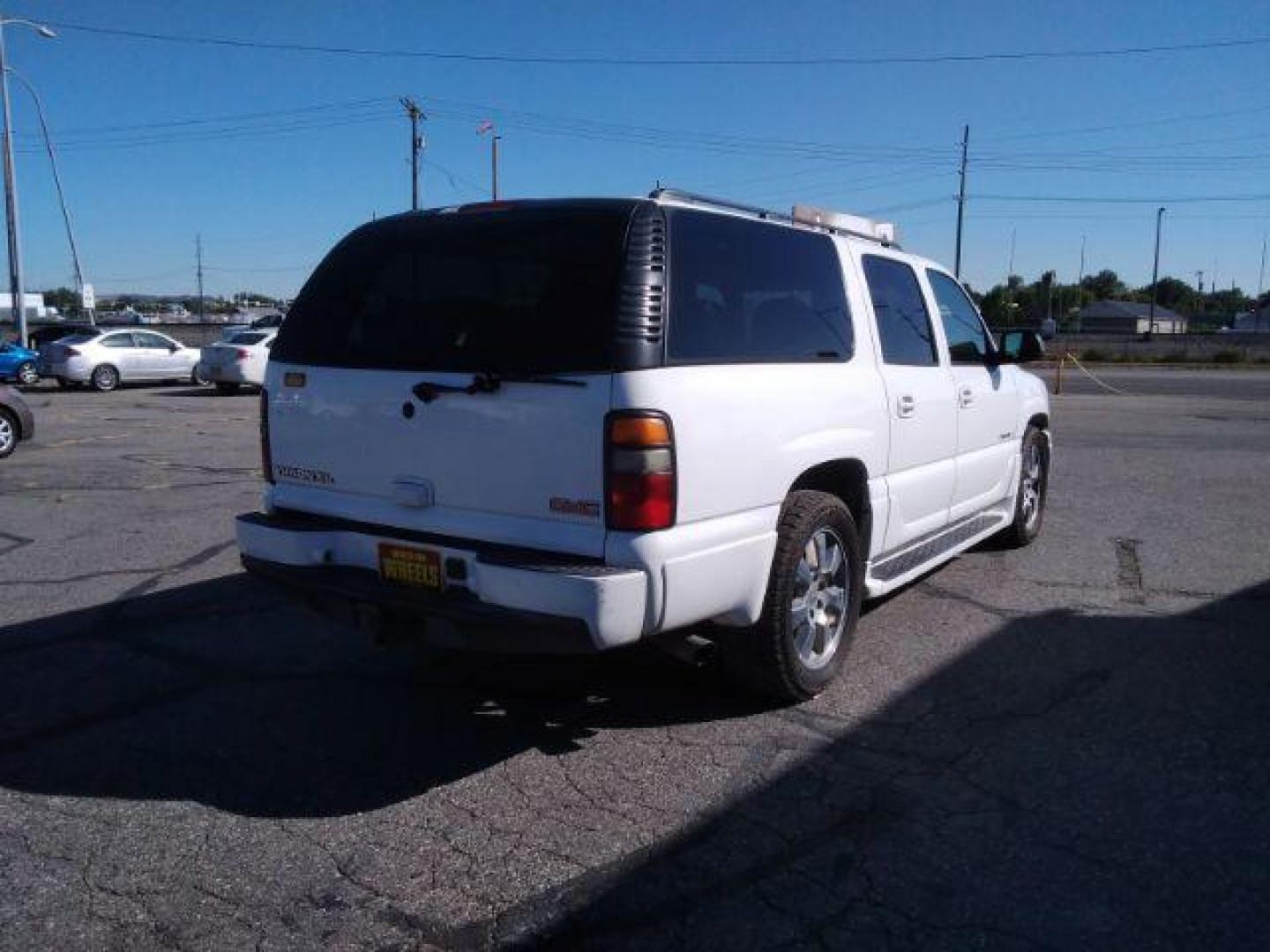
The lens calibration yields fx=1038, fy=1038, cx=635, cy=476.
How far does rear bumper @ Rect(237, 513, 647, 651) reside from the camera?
3.35m

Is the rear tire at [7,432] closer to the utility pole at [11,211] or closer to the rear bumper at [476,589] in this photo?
the rear bumper at [476,589]

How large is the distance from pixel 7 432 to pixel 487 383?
10.9 m

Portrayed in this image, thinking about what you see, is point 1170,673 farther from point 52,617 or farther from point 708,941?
point 52,617

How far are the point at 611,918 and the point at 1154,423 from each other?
57.7 ft

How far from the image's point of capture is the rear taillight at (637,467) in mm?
3383

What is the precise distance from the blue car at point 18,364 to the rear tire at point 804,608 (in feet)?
81.1

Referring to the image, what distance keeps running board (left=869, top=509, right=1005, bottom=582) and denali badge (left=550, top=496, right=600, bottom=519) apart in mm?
1922

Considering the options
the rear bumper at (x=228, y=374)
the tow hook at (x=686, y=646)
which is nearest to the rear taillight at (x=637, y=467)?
the tow hook at (x=686, y=646)

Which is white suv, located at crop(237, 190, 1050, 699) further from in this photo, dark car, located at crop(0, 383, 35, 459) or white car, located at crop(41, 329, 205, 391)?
white car, located at crop(41, 329, 205, 391)

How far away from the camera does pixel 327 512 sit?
4.18 m

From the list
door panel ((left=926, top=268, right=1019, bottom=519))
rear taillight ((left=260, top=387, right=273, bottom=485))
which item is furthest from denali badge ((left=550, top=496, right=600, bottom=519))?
door panel ((left=926, top=268, right=1019, bottom=519))

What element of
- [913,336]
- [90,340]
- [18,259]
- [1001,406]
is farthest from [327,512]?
[18,259]

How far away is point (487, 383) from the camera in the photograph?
3.61 m

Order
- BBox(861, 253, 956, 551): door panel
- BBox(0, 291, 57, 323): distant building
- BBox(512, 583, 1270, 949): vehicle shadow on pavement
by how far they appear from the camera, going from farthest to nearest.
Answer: BBox(0, 291, 57, 323): distant building → BBox(861, 253, 956, 551): door panel → BBox(512, 583, 1270, 949): vehicle shadow on pavement
